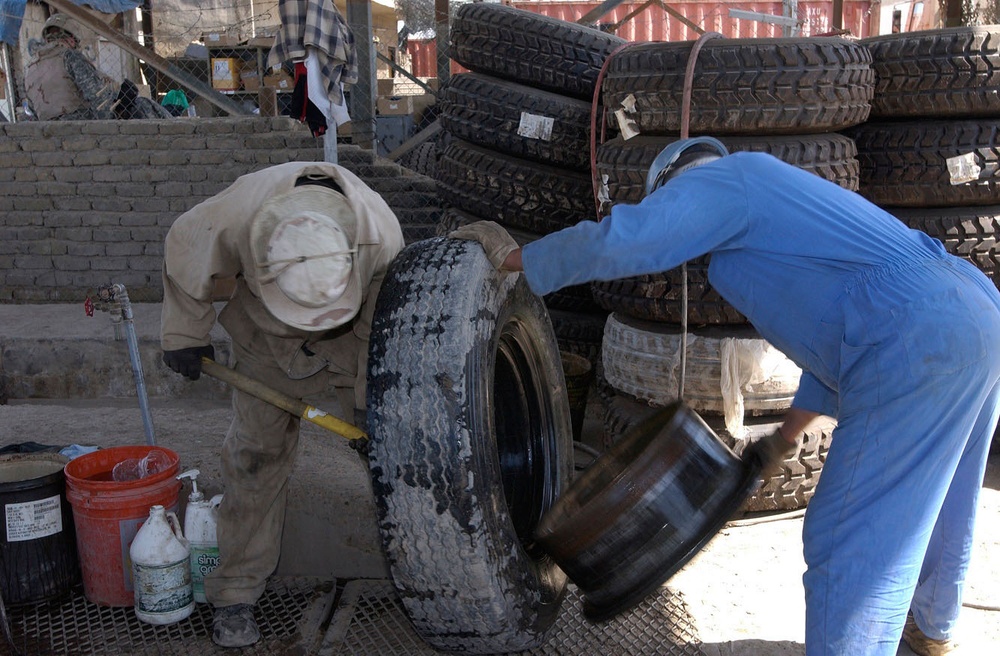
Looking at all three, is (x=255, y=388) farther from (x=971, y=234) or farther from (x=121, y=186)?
(x=121, y=186)

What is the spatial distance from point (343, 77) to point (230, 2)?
29.8 feet

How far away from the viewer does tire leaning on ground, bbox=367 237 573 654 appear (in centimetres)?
235

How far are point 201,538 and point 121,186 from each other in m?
4.07

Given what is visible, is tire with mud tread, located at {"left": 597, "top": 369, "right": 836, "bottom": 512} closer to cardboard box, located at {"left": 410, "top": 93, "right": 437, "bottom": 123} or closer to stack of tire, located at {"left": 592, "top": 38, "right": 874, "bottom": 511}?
stack of tire, located at {"left": 592, "top": 38, "right": 874, "bottom": 511}

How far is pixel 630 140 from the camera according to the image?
3910mm

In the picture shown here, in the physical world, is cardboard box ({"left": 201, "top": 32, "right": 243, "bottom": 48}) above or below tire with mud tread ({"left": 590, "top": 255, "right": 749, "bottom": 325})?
above

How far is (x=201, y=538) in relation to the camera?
3277mm

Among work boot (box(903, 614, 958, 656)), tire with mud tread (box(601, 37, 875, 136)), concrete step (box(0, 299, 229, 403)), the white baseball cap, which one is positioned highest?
tire with mud tread (box(601, 37, 875, 136))

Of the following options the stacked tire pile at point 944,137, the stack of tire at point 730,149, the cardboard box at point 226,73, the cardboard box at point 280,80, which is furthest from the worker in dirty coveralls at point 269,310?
the cardboard box at point 226,73

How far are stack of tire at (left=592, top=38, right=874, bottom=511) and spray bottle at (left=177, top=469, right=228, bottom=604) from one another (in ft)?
5.98

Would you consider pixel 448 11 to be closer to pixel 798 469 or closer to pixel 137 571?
pixel 798 469

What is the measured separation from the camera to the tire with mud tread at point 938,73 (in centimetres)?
393

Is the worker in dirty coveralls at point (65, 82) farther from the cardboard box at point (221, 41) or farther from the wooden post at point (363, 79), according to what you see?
the cardboard box at point (221, 41)

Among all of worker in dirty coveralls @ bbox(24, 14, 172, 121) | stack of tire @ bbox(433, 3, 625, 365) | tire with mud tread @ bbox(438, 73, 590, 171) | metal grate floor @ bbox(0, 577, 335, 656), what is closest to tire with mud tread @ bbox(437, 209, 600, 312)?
stack of tire @ bbox(433, 3, 625, 365)
